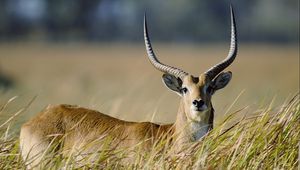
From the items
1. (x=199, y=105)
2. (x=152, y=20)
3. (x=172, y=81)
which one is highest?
(x=172, y=81)

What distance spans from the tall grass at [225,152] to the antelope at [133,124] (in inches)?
13.5

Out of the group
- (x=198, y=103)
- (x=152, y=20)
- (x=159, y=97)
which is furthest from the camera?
(x=152, y=20)

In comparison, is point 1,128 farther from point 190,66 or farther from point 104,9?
point 104,9

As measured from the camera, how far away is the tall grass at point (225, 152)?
8414 millimetres

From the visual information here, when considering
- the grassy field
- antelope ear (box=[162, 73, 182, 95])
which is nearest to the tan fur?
antelope ear (box=[162, 73, 182, 95])

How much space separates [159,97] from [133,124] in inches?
341

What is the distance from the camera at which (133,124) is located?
9.77 m

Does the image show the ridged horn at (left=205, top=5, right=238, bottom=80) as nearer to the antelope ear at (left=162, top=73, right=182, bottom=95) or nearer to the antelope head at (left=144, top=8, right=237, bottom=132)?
the antelope head at (left=144, top=8, right=237, bottom=132)

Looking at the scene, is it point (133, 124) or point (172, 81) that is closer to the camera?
point (133, 124)

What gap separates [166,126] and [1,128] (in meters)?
1.66

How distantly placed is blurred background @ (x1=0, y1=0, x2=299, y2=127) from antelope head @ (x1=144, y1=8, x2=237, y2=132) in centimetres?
145

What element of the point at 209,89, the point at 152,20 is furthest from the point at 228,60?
the point at 152,20

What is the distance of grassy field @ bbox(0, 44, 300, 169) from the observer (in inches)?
340

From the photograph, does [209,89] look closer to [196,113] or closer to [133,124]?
[196,113]
